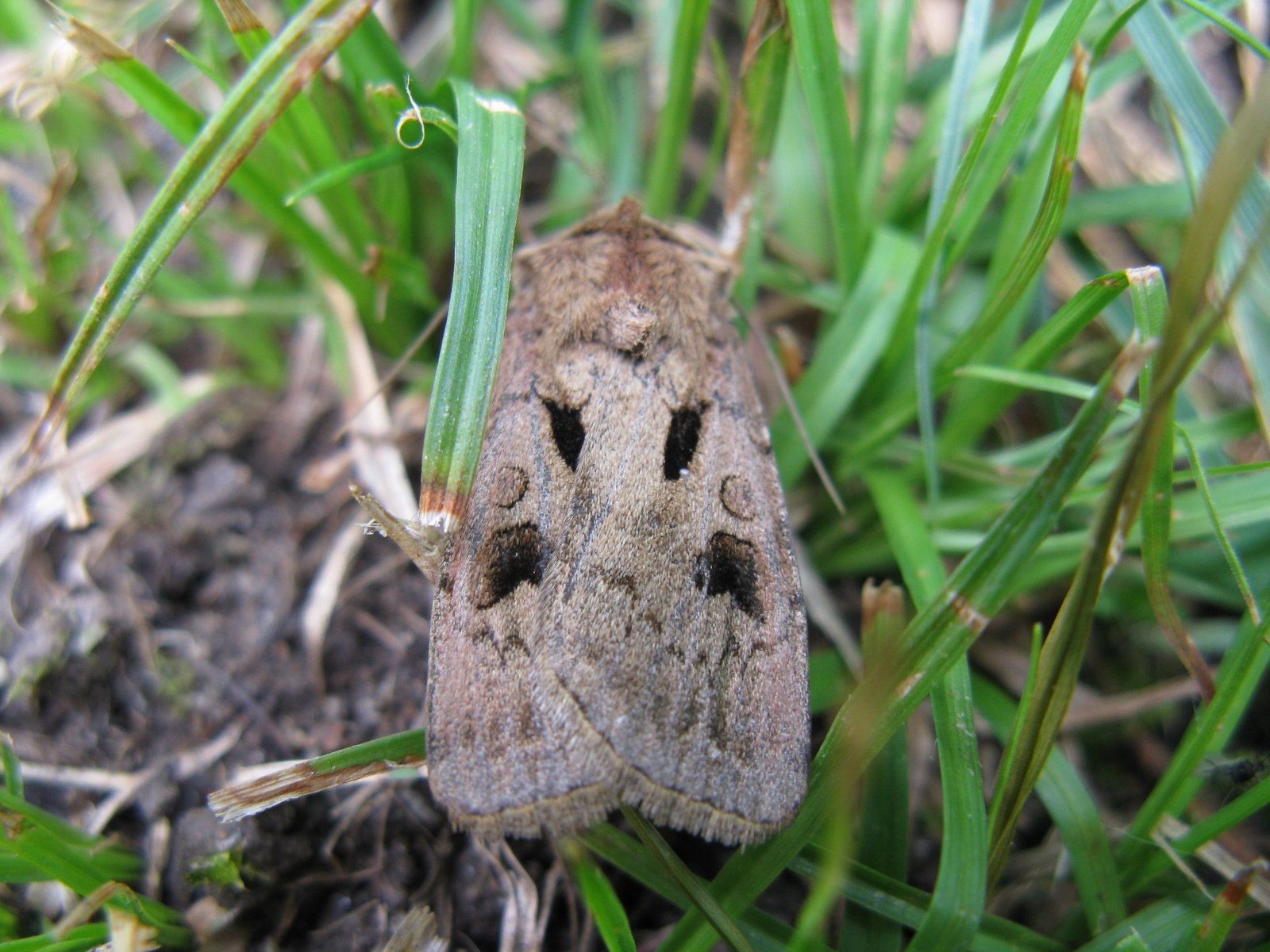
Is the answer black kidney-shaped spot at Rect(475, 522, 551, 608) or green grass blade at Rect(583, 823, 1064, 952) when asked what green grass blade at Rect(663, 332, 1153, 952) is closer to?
green grass blade at Rect(583, 823, 1064, 952)

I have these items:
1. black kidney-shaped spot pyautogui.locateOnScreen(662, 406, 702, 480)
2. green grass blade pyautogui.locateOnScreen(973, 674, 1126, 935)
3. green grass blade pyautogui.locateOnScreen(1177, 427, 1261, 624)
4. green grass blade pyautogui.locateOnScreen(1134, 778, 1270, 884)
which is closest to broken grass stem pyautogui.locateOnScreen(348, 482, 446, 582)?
black kidney-shaped spot pyautogui.locateOnScreen(662, 406, 702, 480)

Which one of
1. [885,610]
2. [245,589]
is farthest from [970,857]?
[245,589]

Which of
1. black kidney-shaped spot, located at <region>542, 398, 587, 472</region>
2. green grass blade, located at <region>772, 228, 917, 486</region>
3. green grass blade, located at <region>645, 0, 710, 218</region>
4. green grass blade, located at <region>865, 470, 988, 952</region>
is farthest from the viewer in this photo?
green grass blade, located at <region>772, 228, 917, 486</region>

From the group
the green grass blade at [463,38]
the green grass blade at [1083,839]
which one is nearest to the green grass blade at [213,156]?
the green grass blade at [463,38]

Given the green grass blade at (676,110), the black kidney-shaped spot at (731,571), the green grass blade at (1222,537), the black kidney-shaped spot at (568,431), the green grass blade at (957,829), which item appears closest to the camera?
the green grass blade at (957,829)

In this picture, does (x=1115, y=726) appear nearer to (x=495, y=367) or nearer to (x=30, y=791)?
(x=495, y=367)

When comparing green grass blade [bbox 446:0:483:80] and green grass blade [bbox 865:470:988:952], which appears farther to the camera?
green grass blade [bbox 446:0:483:80]

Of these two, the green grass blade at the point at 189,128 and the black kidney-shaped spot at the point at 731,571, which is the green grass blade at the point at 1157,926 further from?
Result: the green grass blade at the point at 189,128
